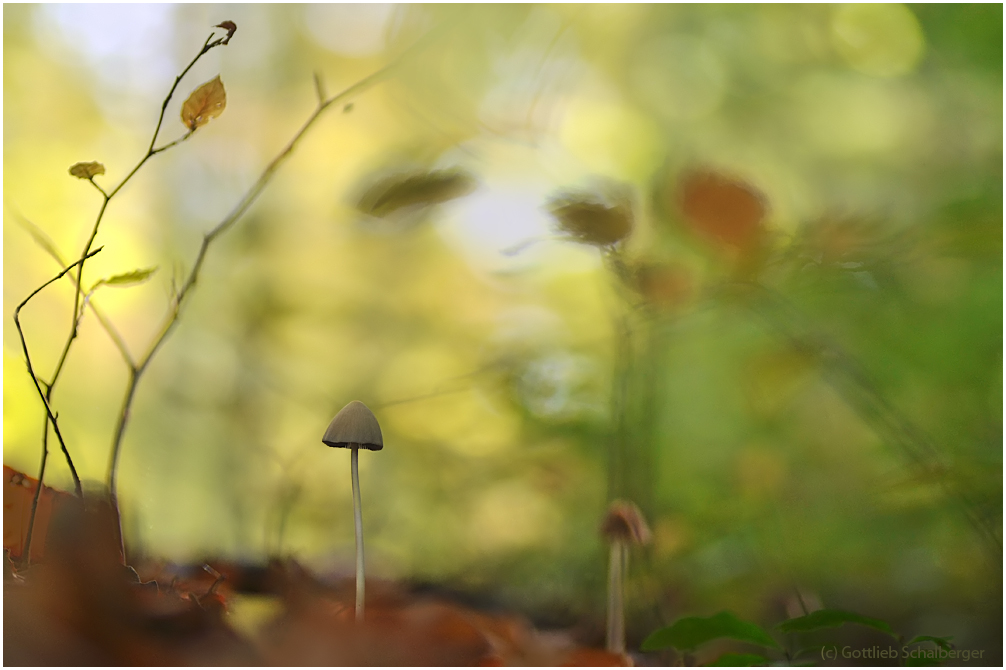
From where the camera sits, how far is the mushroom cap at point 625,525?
74cm

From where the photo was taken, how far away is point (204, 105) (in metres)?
0.76

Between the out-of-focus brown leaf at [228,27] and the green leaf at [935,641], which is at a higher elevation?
the out-of-focus brown leaf at [228,27]

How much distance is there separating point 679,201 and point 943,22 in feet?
1.26

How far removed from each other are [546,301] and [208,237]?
40 cm

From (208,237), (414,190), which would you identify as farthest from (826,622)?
(208,237)

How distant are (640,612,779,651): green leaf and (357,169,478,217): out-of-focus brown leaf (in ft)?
1.77

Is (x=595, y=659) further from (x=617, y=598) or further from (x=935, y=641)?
(x=935, y=641)

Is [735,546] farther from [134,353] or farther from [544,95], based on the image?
[134,353]

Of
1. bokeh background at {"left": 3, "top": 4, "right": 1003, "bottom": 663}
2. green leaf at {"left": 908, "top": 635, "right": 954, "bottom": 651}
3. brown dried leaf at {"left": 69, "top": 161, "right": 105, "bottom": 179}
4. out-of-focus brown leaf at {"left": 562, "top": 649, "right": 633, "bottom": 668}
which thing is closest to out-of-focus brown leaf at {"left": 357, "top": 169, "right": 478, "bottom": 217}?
bokeh background at {"left": 3, "top": 4, "right": 1003, "bottom": 663}

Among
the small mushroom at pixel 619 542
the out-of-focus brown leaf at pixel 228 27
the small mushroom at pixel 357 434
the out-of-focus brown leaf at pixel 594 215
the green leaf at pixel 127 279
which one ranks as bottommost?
the small mushroom at pixel 619 542

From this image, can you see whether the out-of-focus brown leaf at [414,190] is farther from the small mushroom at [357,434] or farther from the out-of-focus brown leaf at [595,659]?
the out-of-focus brown leaf at [595,659]

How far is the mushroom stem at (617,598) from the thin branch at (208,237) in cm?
56

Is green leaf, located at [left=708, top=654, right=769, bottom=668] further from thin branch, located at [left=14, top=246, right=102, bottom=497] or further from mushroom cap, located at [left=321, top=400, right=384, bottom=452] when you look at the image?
thin branch, located at [left=14, top=246, right=102, bottom=497]

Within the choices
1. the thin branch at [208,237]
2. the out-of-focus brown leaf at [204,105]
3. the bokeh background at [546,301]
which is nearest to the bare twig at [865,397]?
the bokeh background at [546,301]
